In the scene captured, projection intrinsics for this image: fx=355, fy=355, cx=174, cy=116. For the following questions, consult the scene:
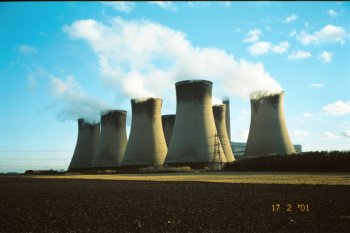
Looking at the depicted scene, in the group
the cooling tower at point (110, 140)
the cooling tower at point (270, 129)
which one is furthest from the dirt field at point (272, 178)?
the cooling tower at point (110, 140)

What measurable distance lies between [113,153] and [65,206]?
1176 inches

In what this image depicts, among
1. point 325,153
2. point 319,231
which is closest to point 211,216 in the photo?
point 319,231

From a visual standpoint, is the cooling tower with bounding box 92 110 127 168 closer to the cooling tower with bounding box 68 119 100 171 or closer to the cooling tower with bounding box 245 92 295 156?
the cooling tower with bounding box 68 119 100 171

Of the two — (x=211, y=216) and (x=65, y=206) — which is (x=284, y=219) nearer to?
(x=211, y=216)

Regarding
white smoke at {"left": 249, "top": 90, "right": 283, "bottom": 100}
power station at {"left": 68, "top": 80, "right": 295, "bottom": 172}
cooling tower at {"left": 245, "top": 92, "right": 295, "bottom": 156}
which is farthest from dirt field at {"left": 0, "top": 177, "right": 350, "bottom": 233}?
white smoke at {"left": 249, "top": 90, "right": 283, "bottom": 100}

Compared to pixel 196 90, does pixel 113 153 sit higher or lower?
lower

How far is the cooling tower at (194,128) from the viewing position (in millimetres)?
26016

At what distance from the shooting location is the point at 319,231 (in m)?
3.87

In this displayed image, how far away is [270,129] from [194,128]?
6.26 meters

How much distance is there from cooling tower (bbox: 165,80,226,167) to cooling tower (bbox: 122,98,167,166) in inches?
140
